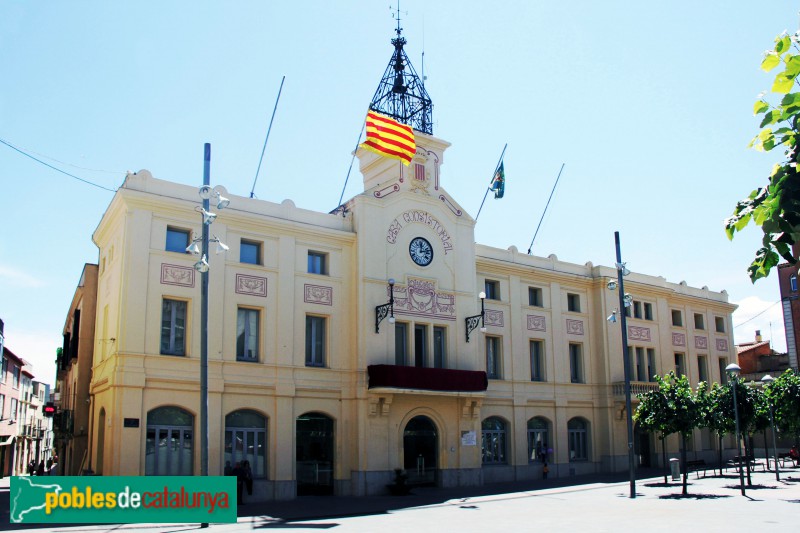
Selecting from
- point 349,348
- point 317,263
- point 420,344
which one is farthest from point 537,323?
point 317,263

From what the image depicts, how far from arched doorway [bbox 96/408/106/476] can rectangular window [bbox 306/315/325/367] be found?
8.27m

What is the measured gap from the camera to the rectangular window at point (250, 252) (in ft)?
99.7

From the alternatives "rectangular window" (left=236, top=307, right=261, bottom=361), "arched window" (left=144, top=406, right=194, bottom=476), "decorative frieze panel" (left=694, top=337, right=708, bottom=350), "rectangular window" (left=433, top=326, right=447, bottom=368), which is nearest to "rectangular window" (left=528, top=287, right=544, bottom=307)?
"rectangular window" (left=433, top=326, right=447, bottom=368)

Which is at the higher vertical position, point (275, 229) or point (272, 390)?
point (275, 229)

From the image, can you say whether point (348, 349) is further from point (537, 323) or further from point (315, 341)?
point (537, 323)

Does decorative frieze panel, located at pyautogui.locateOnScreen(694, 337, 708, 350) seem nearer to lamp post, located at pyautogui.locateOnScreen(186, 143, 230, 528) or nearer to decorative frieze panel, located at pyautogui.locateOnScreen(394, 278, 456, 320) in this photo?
decorative frieze panel, located at pyautogui.locateOnScreen(394, 278, 456, 320)

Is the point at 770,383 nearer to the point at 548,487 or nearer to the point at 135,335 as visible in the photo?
the point at 548,487

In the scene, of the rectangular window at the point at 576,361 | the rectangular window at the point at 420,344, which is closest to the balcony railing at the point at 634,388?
the rectangular window at the point at 576,361

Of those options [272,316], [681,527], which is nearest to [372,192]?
[272,316]

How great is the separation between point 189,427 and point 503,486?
48.6 ft

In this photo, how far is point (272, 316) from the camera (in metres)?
30.1

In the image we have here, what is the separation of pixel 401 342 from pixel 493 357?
6.96 metres

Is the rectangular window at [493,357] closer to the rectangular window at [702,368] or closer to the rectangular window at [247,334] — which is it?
the rectangular window at [247,334]

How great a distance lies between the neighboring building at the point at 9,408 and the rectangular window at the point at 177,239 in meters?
35.8
